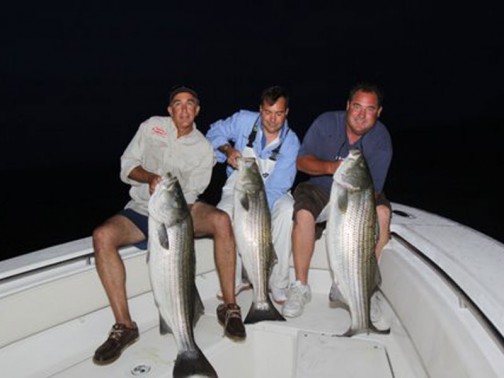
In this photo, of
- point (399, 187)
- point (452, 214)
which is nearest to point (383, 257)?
point (452, 214)

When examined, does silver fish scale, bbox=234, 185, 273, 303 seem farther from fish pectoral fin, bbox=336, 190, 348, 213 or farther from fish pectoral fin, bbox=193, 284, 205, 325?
fish pectoral fin, bbox=336, 190, 348, 213

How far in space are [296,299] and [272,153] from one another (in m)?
1.54

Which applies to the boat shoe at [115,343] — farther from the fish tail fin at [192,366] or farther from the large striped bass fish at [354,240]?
the large striped bass fish at [354,240]

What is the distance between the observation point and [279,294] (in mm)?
4461

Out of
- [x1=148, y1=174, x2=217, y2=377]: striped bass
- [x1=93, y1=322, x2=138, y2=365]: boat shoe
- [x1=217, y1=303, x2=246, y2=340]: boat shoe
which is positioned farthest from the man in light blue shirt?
[x1=93, y1=322, x2=138, y2=365]: boat shoe

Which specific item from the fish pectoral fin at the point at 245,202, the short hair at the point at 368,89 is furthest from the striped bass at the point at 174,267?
the short hair at the point at 368,89

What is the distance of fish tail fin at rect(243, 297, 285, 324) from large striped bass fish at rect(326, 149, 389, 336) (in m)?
0.58

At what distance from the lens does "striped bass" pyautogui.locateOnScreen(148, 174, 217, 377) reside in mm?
Result: 3209

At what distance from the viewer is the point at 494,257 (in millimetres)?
3227

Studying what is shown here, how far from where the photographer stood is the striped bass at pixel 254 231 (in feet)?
12.8

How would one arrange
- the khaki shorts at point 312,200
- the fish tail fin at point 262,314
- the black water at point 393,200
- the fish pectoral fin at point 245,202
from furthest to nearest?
the black water at point 393,200, the khaki shorts at point 312,200, the fish pectoral fin at point 245,202, the fish tail fin at point 262,314

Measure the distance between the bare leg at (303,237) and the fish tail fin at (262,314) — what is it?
587mm

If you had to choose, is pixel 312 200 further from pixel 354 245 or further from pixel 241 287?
pixel 241 287

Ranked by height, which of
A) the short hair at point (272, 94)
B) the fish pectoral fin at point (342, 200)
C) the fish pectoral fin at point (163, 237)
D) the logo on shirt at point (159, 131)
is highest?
the short hair at point (272, 94)
